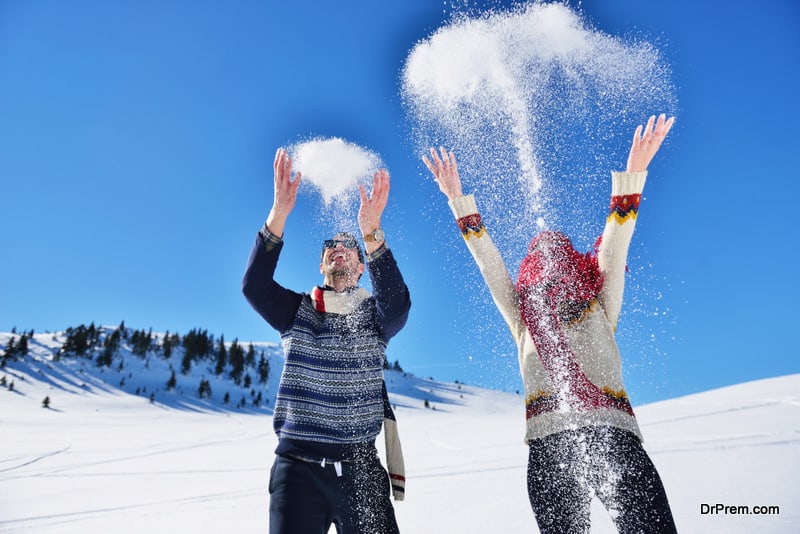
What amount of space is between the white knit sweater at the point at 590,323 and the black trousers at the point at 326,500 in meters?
1.02

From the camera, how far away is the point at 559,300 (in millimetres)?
2604

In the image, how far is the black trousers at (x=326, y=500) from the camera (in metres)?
2.52

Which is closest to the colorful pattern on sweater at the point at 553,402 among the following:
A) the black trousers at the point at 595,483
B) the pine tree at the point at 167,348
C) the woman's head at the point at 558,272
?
the black trousers at the point at 595,483

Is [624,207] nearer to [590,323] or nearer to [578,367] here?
[590,323]

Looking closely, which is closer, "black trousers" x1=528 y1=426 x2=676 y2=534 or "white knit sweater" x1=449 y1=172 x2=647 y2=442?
"black trousers" x1=528 y1=426 x2=676 y2=534

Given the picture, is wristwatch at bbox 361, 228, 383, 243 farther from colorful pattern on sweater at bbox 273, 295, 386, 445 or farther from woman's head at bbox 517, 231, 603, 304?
woman's head at bbox 517, 231, 603, 304

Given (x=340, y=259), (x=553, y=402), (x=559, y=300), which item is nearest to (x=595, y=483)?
(x=553, y=402)

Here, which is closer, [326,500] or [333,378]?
[326,500]

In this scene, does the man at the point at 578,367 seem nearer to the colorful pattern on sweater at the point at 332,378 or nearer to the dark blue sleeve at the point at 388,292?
the dark blue sleeve at the point at 388,292

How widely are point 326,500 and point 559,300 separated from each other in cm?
177

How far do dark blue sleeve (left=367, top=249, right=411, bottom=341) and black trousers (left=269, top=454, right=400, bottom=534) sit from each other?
3.04ft

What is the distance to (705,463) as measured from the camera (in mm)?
6535

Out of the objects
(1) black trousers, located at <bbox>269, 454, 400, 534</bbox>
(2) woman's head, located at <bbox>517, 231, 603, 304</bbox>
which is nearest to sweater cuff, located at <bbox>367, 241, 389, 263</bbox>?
(2) woman's head, located at <bbox>517, 231, 603, 304</bbox>

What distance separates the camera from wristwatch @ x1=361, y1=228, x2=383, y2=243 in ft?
10.6
